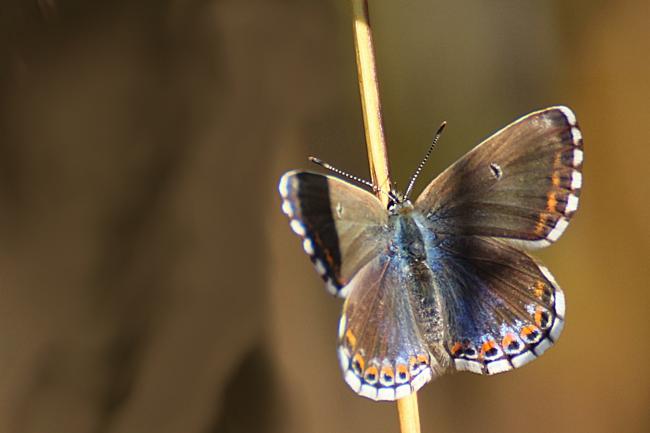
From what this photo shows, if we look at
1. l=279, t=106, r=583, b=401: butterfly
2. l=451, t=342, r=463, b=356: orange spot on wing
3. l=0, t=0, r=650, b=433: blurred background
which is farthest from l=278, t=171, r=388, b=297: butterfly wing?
l=0, t=0, r=650, b=433: blurred background

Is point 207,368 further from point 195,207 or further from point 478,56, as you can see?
point 478,56

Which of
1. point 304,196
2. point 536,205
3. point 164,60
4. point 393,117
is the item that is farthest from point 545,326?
point 164,60

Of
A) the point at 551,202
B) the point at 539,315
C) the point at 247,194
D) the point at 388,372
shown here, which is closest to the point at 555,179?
the point at 551,202

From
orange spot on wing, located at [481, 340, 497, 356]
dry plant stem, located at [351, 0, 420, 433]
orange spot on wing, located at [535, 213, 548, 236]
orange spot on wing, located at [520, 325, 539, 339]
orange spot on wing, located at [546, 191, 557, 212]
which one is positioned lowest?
orange spot on wing, located at [481, 340, 497, 356]

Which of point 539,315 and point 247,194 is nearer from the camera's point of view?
point 539,315

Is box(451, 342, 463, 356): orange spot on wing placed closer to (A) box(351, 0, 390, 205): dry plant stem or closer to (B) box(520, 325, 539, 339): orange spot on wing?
(B) box(520, 325, 539, 339): orange spot on wing

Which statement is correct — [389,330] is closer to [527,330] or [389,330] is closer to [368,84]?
[527,330]
